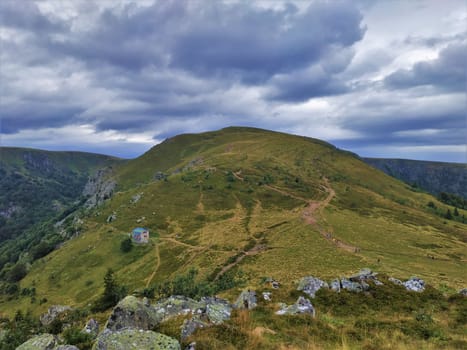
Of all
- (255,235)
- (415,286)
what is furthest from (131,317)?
(255,235)

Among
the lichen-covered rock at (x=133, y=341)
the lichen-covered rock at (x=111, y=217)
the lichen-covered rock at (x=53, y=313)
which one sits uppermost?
the lichen-covered rock at (x=133, y=341)

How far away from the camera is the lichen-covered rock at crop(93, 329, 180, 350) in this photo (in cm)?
981

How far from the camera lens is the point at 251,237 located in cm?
6281

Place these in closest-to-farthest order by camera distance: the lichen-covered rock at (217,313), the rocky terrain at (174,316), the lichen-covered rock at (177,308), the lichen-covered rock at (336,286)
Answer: the rocky terrain at (174,316) < the lichen-covered rock at (217,313) < the lichen-covered rock at (177,308) < the lichen-covered rock at (336,286)

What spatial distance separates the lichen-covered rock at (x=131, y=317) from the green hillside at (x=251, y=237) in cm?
1225

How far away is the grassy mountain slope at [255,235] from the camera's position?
46688mm

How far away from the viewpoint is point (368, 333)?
1385 cm

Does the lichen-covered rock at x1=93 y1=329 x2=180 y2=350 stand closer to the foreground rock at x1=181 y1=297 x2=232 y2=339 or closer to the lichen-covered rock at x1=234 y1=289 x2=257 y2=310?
the foreground rock at x1=181 y1=297 x2=232 y2=339

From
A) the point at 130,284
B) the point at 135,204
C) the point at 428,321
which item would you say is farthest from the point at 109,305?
the point at 135,204

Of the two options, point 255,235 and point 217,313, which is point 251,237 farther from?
point 217,313

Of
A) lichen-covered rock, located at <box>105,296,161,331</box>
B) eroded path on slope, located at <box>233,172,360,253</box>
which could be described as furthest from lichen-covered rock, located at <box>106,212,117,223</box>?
lichen-covered rock, located at <box>105,296,161,331</box>

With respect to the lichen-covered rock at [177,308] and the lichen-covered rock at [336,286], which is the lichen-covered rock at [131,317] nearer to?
the lichen-covered rock at [177,308]

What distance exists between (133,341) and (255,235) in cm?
5526

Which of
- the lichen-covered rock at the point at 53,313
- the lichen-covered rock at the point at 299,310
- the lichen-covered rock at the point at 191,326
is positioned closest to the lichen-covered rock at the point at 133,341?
the lichen-covered rock at the point at 191,326
